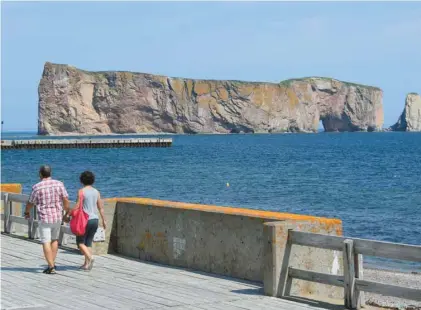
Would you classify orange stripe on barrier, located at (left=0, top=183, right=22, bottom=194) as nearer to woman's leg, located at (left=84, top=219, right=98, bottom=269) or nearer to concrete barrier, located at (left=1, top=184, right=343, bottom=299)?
concrete barrier, located at (left=1, top=184, right=343, bottom=299)

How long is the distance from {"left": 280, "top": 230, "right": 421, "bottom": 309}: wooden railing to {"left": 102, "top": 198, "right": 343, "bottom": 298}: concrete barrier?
0.15m

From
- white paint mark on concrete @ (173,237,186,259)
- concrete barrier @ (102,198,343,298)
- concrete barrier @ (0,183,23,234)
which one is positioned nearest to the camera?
concrete barrier @ (102,198,343,298)

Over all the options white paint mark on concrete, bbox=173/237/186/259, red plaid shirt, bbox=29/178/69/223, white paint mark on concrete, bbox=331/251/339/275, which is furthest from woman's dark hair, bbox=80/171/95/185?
white paint mark on concrete, bbox=331/251/339/275

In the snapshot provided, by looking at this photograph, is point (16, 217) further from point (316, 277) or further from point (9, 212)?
point (316, 277)

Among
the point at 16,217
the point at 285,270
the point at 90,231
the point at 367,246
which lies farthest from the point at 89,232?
the point at 16,217

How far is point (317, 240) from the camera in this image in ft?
32.1

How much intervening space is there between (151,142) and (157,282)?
13891 centimetres

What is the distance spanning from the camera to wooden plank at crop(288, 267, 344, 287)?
9.55 m

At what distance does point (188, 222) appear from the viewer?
12234mm

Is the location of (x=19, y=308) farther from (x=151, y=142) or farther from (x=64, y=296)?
(x=151, y=142)

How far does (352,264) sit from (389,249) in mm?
542

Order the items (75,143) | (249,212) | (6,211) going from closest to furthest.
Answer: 1. (249,212)
2. (6,211)
3. (75,143)

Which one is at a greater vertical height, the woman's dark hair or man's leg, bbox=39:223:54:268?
the woman's dark hair

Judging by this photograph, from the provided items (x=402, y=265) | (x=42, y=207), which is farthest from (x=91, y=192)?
(x=402, y=265)
